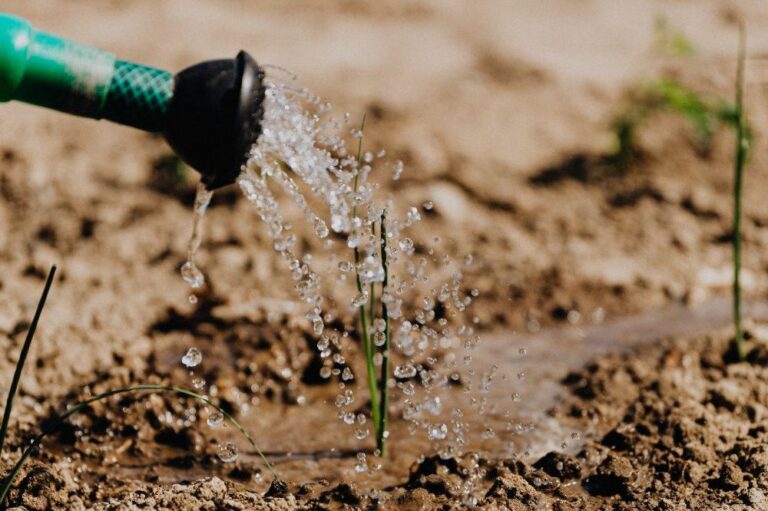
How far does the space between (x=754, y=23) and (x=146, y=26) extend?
10.0ft

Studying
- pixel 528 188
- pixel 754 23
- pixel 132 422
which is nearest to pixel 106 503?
pixel 132 422

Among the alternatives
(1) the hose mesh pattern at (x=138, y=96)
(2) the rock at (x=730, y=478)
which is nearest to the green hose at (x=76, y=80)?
(1) the hose mesh pattern at (x=138, y=96)

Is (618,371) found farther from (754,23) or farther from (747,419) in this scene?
(754,23)

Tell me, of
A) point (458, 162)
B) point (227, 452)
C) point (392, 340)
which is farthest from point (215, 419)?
point (458, 162)

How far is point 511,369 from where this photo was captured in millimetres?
2869

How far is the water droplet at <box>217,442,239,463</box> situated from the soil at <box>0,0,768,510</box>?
0.03m

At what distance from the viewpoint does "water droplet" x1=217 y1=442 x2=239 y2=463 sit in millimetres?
2348

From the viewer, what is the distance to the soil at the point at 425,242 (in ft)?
7.36

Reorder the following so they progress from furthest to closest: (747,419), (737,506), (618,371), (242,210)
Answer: (242,210)
(618,371)
(747,419)
(737,506)

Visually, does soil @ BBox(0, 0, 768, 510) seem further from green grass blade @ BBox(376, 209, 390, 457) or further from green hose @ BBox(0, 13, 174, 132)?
green hose @ BBox(0, 13, 174, 132)

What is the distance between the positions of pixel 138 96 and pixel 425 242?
1.77 m

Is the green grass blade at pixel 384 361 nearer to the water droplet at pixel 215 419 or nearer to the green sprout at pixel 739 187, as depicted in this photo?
the water droplet at pixel 215 419

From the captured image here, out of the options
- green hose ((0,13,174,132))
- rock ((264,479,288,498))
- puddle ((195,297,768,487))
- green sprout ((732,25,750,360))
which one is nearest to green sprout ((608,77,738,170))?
puddle ((195,297,768,487))

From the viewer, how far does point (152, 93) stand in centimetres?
173
